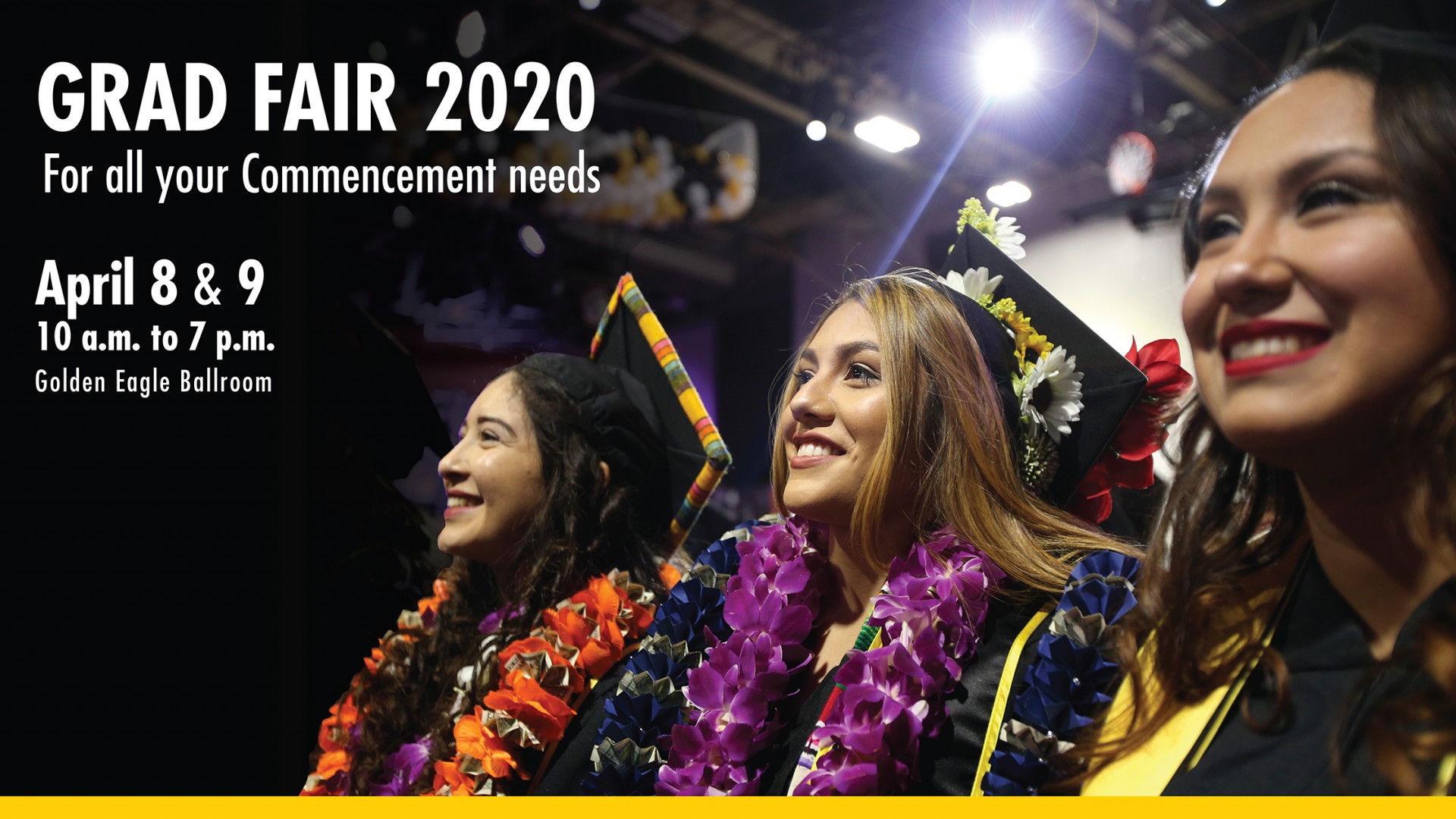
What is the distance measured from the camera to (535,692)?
1.91 metres

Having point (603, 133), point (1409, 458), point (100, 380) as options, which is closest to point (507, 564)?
point (100, 380)

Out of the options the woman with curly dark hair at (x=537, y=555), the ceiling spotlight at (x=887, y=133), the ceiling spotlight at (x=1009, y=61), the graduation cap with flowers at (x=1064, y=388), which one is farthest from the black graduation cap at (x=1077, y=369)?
the ceiling spotlight at (x=887, y=133)

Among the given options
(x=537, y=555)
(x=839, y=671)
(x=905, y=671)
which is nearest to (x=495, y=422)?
(x=537, y=555)

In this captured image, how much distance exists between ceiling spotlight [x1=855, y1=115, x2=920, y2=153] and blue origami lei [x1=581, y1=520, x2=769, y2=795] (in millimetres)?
2874

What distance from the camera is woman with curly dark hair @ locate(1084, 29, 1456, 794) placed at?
0.89 meters

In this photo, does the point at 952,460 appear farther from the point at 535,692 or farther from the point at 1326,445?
the point at 535,692

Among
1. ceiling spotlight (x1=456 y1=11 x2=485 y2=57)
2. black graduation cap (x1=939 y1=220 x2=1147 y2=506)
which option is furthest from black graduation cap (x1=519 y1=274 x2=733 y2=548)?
ceiling spotlight (x1=456 y1=11 x2=485 y2=57)

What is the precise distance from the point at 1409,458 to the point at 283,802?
166cm

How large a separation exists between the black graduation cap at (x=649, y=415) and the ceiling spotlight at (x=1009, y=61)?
195 cm

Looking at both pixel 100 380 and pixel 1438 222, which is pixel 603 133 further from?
pixel 1438 222

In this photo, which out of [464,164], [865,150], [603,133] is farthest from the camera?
[865,150]

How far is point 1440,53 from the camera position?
951 millimetres

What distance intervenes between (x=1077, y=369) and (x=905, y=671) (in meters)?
0.70

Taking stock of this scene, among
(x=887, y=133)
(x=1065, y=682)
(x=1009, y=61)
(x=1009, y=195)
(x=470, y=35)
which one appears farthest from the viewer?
(x=887, y=133)
